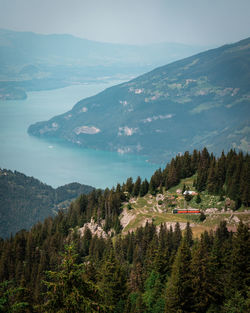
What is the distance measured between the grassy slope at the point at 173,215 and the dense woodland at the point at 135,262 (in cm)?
292

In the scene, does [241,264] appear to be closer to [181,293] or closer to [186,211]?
[181,293]

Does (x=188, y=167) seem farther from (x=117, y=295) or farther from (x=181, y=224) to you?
(x=117, y=295)

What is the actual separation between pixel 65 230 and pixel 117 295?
66705 mm

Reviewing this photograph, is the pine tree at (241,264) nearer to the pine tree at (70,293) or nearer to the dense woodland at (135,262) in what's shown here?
the dense woodland at (135,262)

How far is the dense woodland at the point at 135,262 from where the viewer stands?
24500 millimetres

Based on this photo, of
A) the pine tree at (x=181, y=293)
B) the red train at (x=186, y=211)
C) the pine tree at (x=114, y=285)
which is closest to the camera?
the pine tree at (x=181, y=293)

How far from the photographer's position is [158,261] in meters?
61.4

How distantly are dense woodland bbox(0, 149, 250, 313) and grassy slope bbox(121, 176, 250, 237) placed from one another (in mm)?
2918

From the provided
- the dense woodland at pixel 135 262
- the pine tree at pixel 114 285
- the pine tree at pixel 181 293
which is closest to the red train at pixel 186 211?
the dense woodland at pixel 135 262

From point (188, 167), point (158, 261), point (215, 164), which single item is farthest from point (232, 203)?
point (158, 261)

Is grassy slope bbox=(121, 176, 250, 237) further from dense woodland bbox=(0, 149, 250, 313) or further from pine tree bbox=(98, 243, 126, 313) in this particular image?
pine tree bbox=(98, 243, 126, 313)

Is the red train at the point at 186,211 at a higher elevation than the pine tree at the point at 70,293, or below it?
higher

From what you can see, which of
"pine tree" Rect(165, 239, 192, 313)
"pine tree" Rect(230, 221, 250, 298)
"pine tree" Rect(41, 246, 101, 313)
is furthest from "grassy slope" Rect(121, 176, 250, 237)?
"pine tree" Rect(41, 246, 101, 313)

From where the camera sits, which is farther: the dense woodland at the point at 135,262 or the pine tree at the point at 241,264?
the pine tree at the point at 241,264
